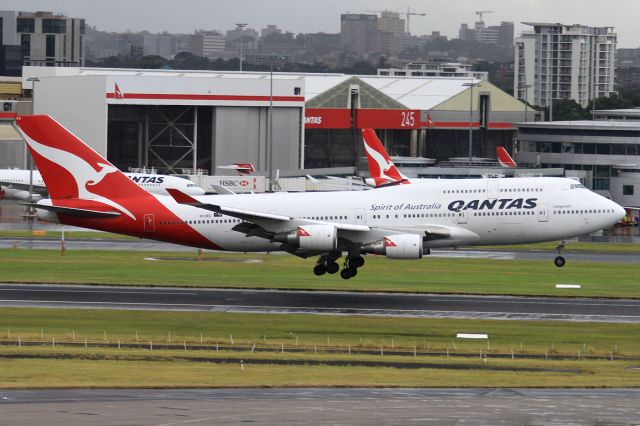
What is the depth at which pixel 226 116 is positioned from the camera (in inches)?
5984

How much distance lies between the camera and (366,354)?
163 feet

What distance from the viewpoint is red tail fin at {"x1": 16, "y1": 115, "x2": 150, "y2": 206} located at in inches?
2586

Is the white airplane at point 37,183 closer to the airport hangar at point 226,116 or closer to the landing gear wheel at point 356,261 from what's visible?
the airport hangar at point 226,116

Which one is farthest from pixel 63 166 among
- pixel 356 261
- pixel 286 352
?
pixel 286 352

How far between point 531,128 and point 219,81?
48.5 m

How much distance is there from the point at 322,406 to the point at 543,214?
102ft

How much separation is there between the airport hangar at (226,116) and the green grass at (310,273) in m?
61.3

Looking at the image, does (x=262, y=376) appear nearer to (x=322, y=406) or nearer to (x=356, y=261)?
(x=322, y=406)

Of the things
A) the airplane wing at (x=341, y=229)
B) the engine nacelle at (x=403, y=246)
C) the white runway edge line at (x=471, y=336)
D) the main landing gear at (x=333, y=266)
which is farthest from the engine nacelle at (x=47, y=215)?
the white runway edge line at (x=471, y=336)

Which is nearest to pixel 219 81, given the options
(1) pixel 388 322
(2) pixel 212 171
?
(2) pixel 212 171

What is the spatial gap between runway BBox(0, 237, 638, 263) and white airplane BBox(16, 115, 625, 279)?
69.9ft

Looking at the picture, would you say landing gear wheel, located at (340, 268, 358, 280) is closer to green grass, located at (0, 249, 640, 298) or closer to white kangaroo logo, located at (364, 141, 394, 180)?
green grass, located at (0, 249, 640, 298)

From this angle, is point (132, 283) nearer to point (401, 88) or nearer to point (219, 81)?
point (219, 81)

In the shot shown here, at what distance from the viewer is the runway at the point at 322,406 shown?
114 feet
